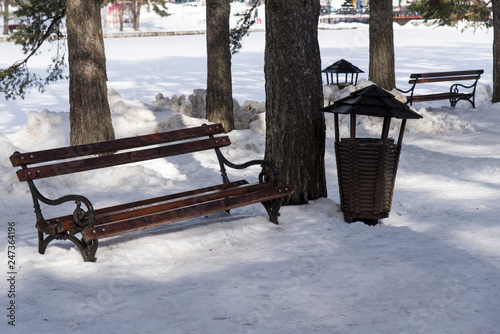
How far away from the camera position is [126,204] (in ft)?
16.8

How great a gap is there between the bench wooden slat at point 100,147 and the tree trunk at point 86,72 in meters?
3.30

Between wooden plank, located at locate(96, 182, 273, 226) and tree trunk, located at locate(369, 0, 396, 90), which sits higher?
tree trunk, located at locate(369, 0, 396, 90)

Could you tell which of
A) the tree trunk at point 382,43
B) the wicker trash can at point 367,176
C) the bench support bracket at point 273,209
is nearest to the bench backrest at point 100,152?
the bench support bracket at point 273,209

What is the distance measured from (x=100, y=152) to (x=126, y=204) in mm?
495

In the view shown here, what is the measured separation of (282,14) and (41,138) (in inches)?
222

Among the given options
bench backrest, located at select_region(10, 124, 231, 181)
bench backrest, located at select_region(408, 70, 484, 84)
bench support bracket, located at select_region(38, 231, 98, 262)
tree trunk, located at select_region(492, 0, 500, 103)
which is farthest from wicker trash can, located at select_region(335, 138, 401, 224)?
tree trunk, located at select_region(492, 0, 500, 103)

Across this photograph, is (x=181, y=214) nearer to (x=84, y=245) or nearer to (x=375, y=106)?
(x=84, y=245)

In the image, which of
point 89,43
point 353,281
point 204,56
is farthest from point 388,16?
point 204,56

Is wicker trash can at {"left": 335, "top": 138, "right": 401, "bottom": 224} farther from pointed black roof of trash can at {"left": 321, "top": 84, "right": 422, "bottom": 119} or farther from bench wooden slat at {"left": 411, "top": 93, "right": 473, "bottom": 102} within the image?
bench wooden slat at {"left": 411, "top": 93, "right": 473, "bottom": 102}

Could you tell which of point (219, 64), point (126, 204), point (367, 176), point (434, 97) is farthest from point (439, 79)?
point (126, 204)

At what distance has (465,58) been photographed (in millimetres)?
24828

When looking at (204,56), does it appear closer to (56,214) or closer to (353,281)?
(56,214)

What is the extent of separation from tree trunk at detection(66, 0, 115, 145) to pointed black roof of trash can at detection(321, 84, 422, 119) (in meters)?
4.16

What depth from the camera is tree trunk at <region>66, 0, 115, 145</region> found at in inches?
328
